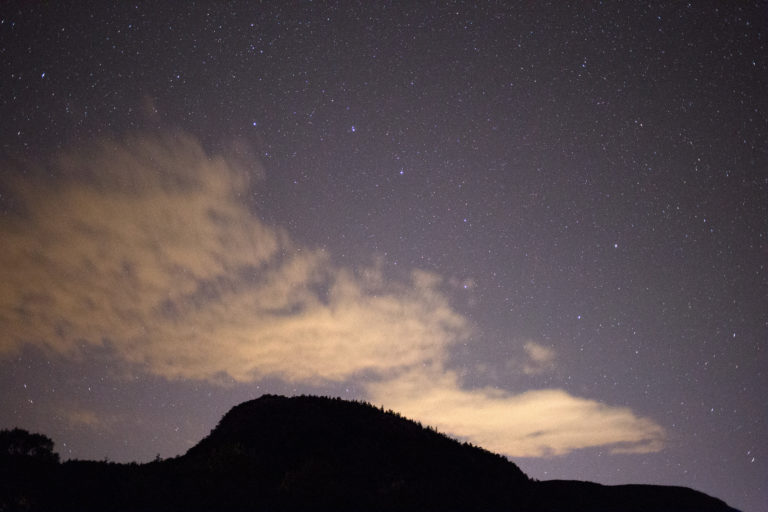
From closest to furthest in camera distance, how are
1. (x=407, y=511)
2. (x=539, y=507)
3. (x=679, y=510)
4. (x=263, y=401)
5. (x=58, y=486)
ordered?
1. (x=407, y=511)
2. (x=58, y=486)
3. (x=539, y=507)
4. (x=679, y=510)
5. (x=263, y=401)

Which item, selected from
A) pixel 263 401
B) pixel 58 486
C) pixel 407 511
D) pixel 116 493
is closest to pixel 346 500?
pixel 407 511

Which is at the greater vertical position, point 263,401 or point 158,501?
point 263,401

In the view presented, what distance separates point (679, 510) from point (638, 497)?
1.58 metres

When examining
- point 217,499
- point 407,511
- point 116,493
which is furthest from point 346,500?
point 116,493

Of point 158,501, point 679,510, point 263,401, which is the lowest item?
point 158,501

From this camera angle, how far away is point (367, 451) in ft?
72.4

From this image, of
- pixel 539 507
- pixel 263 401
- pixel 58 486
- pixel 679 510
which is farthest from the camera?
pixel 263 401

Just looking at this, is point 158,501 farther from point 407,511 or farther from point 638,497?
point 638,497

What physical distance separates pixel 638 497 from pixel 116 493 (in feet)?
69.0

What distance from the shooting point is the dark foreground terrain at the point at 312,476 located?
16359 mm

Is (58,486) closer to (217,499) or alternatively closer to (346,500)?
(217,499)

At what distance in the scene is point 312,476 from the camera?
17.7 meters

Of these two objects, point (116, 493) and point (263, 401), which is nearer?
point (116, 493)

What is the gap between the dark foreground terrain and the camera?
53.7 feet
